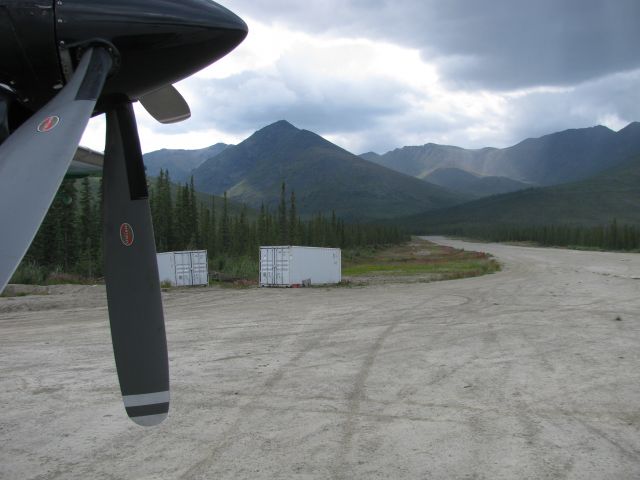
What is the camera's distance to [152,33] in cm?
533

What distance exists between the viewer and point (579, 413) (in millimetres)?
8406

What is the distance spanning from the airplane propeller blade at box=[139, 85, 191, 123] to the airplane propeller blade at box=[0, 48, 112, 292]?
261 centimetres

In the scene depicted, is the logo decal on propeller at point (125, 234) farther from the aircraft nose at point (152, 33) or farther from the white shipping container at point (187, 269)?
the white shipping container at point (187, 269)

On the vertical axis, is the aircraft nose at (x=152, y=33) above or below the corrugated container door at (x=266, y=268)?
above

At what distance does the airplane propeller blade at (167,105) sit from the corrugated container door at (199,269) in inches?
1197

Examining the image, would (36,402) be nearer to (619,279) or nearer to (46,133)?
(46,133)

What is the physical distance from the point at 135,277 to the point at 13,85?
2139 mm

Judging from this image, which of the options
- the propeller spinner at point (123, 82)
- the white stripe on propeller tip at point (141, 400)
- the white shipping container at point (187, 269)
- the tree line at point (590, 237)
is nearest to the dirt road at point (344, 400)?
the white stripe on propeller tip at point (141, 400)

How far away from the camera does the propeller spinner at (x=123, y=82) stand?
5074mm

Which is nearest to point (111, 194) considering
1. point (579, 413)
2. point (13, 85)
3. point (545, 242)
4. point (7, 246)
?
point (13, 85)

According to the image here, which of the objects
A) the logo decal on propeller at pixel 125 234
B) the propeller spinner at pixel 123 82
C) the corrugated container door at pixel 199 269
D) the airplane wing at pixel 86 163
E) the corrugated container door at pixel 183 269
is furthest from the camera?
the corrugated container door at pixel 183 269

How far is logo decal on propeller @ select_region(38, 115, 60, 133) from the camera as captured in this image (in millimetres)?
4166

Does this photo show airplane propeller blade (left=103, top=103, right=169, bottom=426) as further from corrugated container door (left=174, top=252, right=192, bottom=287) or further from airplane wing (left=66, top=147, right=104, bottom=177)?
corrugated container door (left=174, top=252, right=192, bottom=287)

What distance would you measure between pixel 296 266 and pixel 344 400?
2583 centimetres
